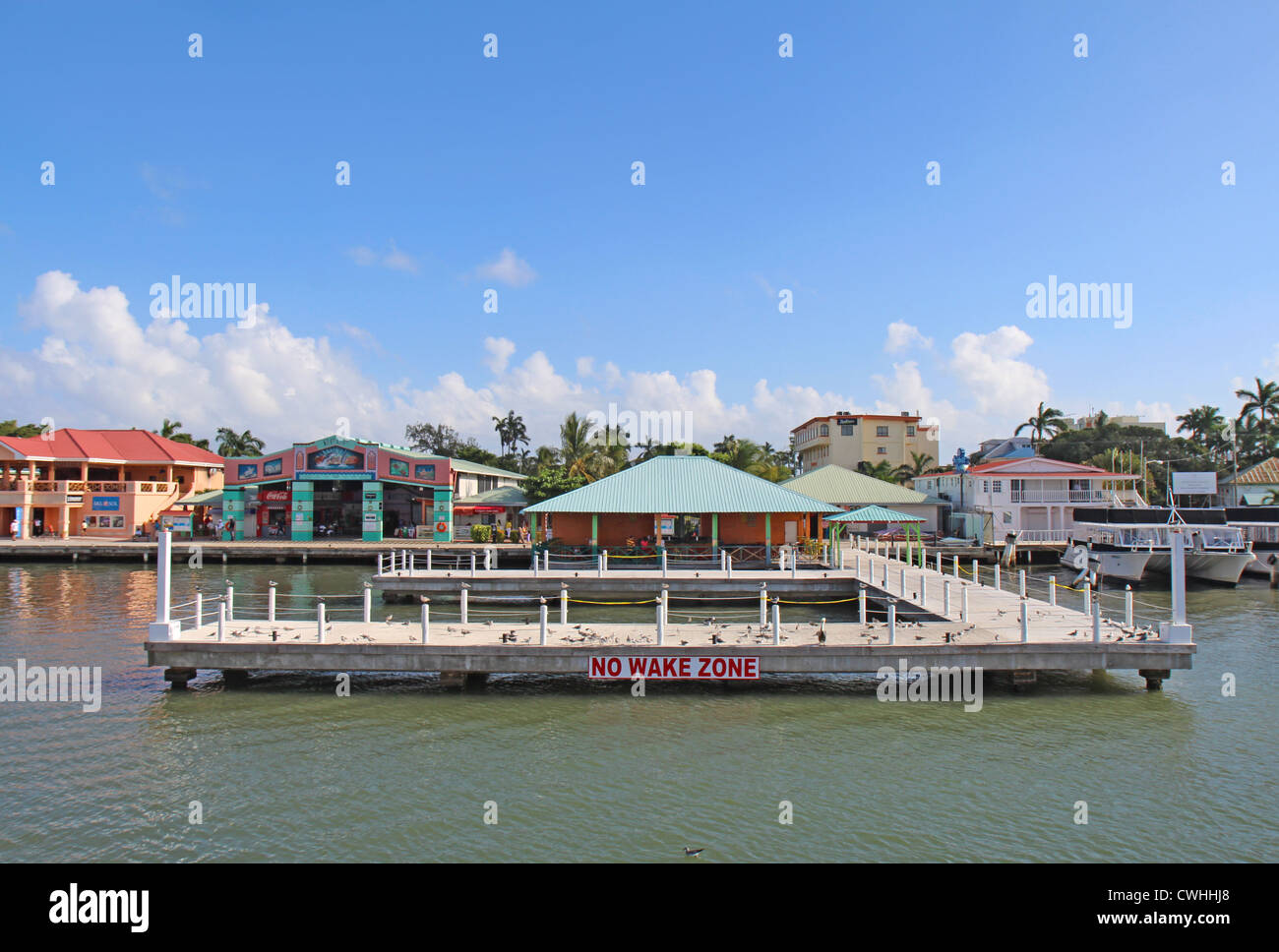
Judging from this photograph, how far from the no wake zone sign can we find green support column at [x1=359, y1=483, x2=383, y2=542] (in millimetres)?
38861

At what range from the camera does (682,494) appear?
32438 millimetres

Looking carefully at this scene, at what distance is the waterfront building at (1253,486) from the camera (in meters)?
59.2

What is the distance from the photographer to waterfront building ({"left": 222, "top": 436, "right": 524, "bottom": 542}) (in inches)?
1997

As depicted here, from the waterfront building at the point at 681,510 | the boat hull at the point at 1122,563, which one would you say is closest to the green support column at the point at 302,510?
the waterfront building at the point at 681,510

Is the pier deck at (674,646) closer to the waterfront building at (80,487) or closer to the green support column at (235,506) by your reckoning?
the green support column at (235,506)

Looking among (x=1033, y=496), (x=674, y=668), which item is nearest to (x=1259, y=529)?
(x=1033, y=496)

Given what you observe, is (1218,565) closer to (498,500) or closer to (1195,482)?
(1195,482)

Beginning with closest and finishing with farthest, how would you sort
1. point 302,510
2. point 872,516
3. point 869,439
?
point 872,516
point 302,510
point 869,439

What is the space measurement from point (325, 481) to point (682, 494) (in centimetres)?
3076

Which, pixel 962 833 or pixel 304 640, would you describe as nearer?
pixel 962 833

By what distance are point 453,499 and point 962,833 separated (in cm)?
4655
